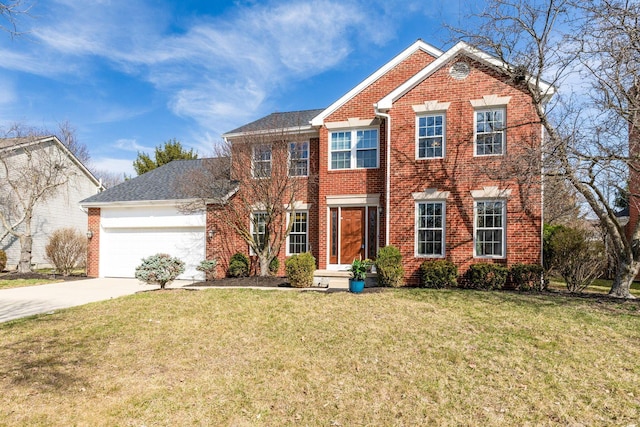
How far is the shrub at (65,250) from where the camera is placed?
655 inches

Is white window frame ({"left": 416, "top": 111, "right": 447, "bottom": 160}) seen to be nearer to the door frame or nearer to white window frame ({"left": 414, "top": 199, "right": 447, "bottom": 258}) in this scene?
white window frame ({"left": 414, "top": 199, "right": 447, "bottom": 258})

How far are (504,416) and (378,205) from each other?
9461mm

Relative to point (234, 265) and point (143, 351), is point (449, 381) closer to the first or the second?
point (143, 351)

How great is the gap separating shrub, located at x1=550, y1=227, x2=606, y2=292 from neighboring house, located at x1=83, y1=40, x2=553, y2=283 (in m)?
0.65

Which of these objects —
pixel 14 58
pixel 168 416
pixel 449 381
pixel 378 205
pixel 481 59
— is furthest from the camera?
pixel 378 205

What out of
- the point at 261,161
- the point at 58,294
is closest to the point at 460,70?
the point at 261,161

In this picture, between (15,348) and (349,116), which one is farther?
(349,116)

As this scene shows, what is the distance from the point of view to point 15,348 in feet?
20.0

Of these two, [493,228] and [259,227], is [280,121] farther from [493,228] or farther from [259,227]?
[493,228]

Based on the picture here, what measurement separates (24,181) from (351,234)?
Result: 17.1 metres

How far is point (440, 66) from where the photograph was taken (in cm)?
1243

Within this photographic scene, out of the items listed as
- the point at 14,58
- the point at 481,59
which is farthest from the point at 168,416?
the point at 481,59

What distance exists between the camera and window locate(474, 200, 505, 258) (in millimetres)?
11805

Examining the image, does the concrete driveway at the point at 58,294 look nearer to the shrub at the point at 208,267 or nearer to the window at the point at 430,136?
the shrub at the point at 208,267
